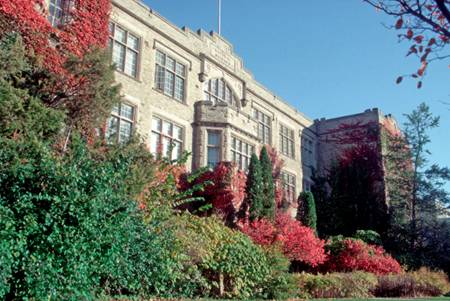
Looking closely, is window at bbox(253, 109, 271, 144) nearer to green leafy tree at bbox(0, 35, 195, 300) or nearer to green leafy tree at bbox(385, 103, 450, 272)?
green leafy tree at bbox(385, 103, 450, 272)

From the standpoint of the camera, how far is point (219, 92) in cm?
2444

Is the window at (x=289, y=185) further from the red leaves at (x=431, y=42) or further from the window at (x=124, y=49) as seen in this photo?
the red leaves at (x=431, y=42)

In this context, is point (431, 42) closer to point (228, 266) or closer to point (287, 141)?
point (228, 266)

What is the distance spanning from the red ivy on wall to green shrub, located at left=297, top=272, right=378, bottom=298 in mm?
9710

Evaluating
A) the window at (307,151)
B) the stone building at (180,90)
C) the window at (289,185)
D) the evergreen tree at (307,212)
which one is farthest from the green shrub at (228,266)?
the window at (307,151)

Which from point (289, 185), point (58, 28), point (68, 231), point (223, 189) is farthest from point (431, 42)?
point (289, 185)

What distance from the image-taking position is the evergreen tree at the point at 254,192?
21078mm

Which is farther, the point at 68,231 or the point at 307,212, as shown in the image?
the point at 307,212

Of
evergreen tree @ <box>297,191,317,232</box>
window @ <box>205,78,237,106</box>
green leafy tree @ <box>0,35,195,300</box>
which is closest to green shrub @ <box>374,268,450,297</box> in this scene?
evergreen tree @ <box>297,191,317,232</box>

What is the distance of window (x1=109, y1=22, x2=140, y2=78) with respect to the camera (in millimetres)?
18742

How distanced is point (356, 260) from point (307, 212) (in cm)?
534

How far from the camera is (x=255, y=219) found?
2066 centimetres

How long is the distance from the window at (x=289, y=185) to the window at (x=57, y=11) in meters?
16.3

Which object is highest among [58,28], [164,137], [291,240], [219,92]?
[219,92]
